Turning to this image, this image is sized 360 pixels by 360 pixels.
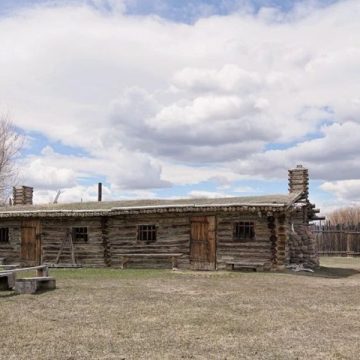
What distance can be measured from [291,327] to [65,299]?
5.62 metres

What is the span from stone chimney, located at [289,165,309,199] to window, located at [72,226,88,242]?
9.37m

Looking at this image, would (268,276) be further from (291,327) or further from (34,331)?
(34,331)

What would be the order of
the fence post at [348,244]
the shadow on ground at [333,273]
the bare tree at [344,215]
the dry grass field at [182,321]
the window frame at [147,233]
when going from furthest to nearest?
1. the bare tree at [344,215]
2. the fence post at [348,244]
3. the window frame at [147,233]
4. the shadow on ground at [333,273]
5. the dry grass field at [182,321]

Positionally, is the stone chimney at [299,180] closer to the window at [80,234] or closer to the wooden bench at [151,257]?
the wooden bench at [151,257]

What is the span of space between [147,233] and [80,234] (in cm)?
343

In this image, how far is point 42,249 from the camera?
25.1 metres

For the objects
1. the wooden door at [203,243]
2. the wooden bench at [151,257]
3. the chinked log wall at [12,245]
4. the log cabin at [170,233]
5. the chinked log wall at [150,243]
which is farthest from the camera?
the chinked log wall at [12,245]

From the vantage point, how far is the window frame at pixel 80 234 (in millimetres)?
24672

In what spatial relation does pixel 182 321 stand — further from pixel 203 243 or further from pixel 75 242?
pixel 75 242

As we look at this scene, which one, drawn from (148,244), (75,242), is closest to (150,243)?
(148,244)

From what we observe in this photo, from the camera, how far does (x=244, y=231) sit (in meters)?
21.7

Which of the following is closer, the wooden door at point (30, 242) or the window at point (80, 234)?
the window at point (80, 234)

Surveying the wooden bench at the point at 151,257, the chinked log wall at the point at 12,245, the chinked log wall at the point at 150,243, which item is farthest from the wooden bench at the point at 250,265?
the chinked log wall at the point at 12,245

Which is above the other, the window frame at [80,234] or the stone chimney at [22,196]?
the stone chimney at [22,196]
